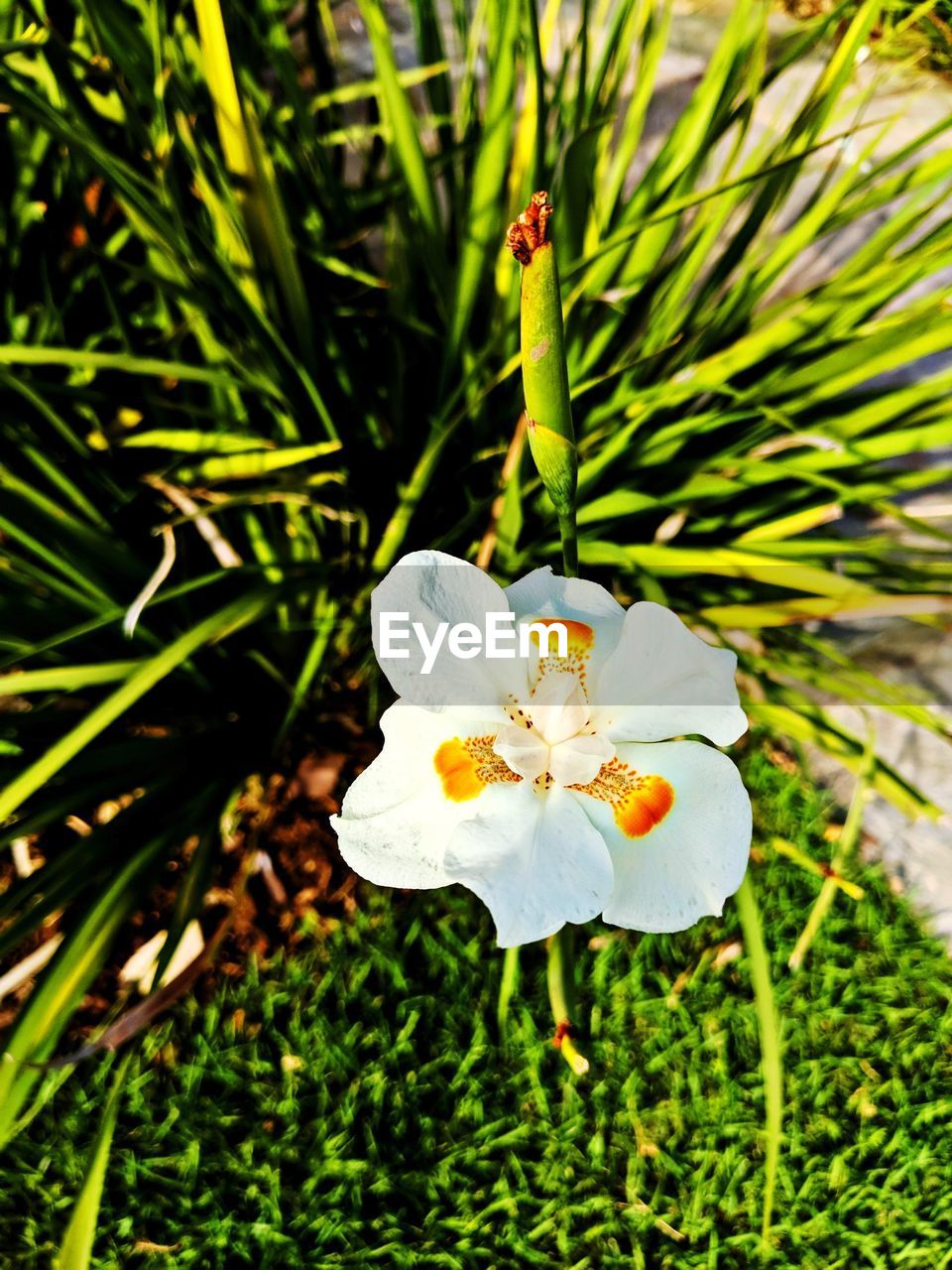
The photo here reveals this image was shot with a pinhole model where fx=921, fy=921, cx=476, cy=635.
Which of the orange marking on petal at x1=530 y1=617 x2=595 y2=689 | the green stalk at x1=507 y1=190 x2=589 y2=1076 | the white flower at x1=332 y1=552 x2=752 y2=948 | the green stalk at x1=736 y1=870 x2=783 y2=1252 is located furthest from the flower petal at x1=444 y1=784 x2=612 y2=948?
the green stalk at x1=736 y1=870 x2=783 y2=1252

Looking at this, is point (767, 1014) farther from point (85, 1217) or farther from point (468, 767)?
point (85, 1217)

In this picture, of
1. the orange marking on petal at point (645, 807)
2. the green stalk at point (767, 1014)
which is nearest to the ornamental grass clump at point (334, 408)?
the green stalk at point (767, 1014)

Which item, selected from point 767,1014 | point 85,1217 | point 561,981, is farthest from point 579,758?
point 85,1217

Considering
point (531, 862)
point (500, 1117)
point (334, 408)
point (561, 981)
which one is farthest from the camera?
point (334, 408)

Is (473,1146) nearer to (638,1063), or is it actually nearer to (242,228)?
(638,1063)

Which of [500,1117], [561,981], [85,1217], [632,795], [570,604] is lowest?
[500,1117]

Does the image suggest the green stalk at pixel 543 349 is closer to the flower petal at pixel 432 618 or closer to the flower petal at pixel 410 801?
the flower petal at pixel 432 618
